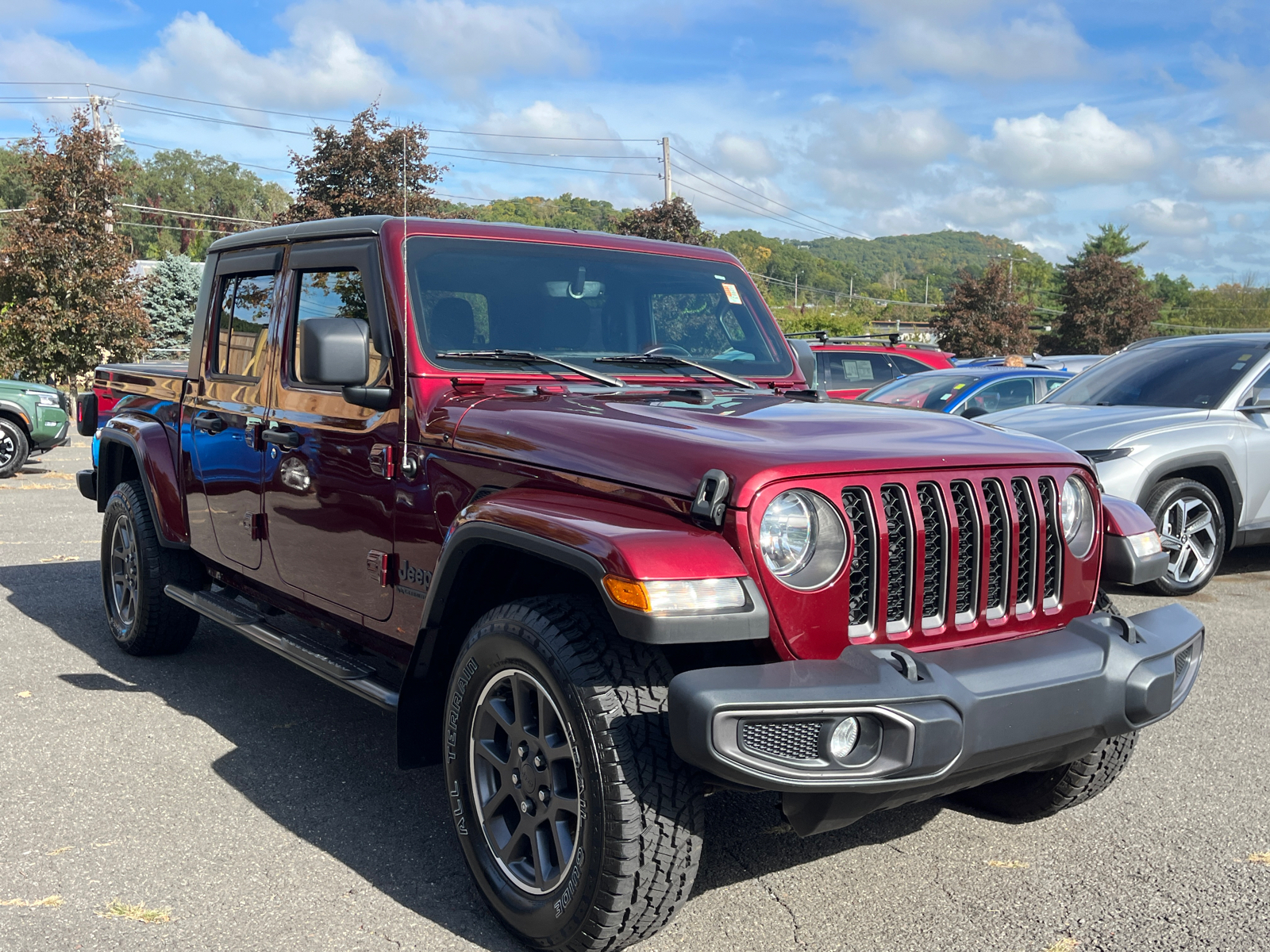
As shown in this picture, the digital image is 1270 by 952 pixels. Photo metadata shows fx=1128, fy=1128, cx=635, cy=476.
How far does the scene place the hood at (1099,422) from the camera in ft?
22.9

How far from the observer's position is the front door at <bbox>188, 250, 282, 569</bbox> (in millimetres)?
4539

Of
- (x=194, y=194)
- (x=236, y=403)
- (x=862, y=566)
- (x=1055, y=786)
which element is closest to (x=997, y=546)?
(x=862, y=566)

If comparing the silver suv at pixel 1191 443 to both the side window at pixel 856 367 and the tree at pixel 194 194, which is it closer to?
the side window at pixel 856 367

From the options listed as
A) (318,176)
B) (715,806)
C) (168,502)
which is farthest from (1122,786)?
(318,176)

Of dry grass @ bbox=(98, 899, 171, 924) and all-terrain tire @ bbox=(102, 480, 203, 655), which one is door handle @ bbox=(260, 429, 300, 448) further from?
dry grass @ bbox=(98, 899, 171, 924)

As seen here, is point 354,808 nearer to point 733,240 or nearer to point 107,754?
point 107,754

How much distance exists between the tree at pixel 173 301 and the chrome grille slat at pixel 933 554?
3517 cm

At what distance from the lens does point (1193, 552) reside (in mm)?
7176

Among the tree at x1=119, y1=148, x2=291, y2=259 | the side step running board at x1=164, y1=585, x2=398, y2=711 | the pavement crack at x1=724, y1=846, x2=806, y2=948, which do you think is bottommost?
the pavement crack at x1=724, y1=846, x2=806, y2=948

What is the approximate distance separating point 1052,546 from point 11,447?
44.9 ft

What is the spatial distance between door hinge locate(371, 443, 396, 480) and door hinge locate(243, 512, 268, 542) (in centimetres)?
92

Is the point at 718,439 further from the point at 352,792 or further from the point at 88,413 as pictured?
the point at 88,413

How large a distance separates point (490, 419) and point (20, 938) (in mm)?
1848

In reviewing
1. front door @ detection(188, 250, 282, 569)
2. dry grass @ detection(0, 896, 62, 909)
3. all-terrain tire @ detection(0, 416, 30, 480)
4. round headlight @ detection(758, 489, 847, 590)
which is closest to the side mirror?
front door @ detection(188, 250, 282, 569)
